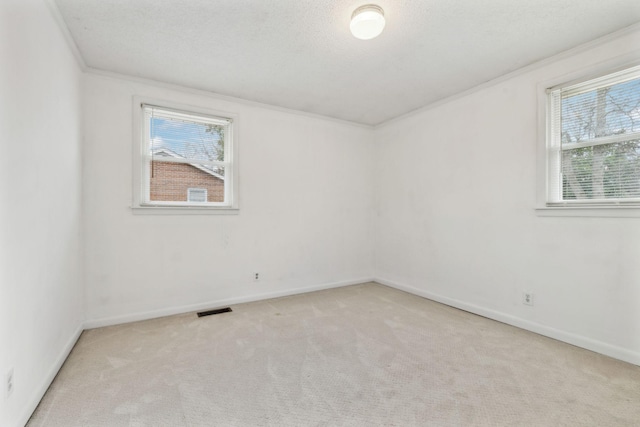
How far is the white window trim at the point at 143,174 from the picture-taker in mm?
2971

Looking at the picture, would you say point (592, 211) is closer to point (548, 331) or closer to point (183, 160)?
point (548, 331)

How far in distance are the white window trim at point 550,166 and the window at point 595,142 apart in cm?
2

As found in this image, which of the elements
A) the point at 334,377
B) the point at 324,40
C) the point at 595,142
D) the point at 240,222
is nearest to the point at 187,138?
the point at 240,222

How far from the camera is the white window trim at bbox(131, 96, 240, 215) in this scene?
2.97m

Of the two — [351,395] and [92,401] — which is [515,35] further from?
[92,401]

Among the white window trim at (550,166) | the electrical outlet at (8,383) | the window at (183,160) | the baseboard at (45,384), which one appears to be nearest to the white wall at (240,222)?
the window at (183,160)

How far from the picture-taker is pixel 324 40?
2318 mm

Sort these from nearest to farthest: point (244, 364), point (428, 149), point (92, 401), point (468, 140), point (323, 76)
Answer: point (92, 401) < point (244, 364) < point (323, 76) < point (468, 140) < point (428, 149)

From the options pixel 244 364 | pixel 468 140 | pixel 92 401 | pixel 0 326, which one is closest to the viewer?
pixel 0 326

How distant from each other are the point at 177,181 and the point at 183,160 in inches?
9.7

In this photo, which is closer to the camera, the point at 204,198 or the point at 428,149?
the point at 204,198

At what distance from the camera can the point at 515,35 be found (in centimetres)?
227

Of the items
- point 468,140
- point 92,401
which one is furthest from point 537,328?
point 92,401

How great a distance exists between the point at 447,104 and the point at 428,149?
0.57 metres
